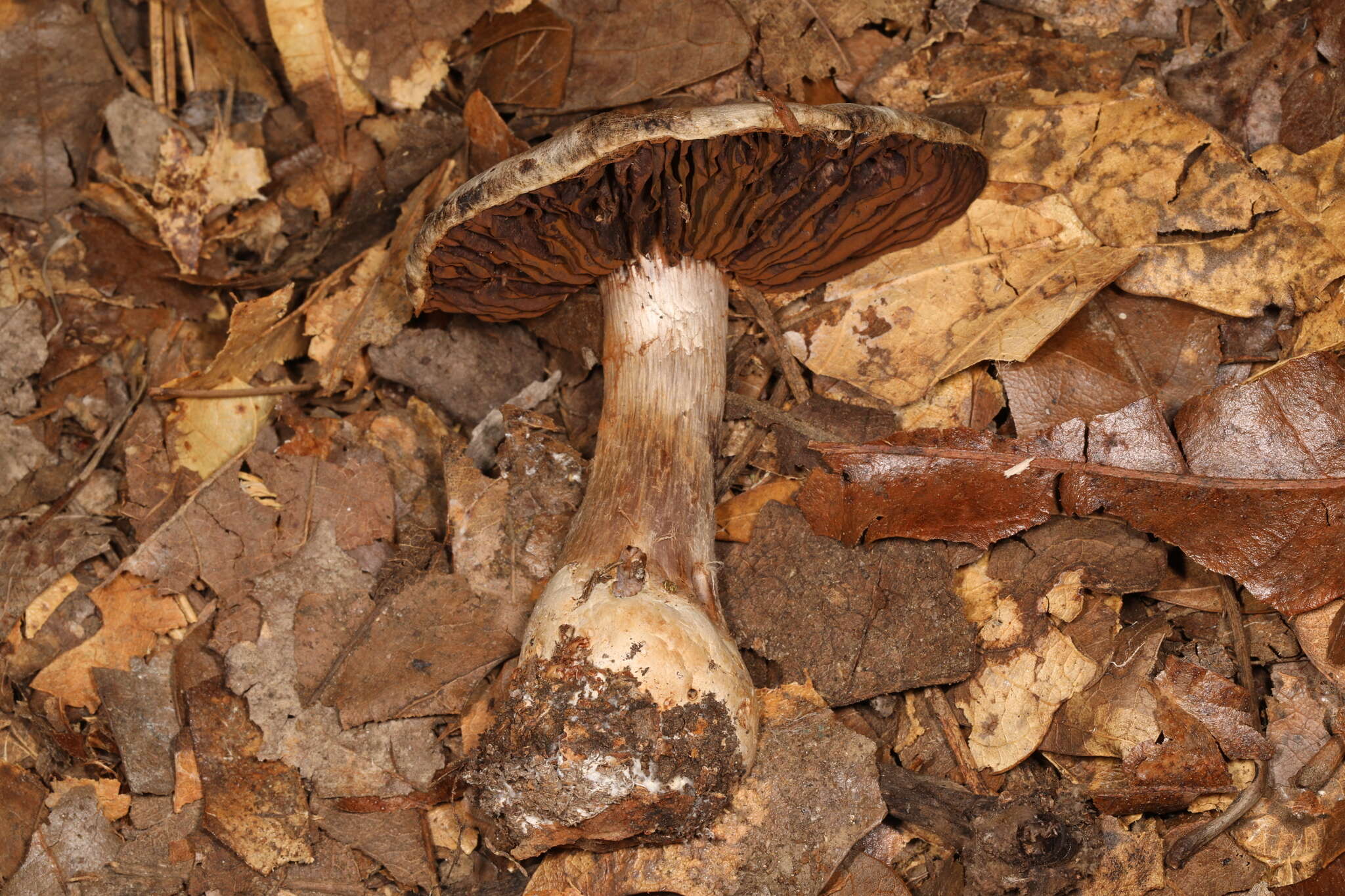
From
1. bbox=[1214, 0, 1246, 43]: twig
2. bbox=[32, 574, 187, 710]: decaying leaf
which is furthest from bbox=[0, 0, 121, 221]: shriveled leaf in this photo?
bbox=[1214, 0, 1246, 43]: twig

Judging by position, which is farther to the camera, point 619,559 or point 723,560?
point 723,560

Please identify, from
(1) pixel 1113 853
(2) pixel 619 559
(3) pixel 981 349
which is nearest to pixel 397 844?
(2) pixel 619 559

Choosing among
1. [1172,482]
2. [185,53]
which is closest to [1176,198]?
[1172,482]

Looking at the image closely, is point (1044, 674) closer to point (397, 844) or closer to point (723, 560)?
point (723, 560)

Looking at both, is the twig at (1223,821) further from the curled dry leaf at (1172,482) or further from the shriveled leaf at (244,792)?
the shriveled leaf at (244,792)

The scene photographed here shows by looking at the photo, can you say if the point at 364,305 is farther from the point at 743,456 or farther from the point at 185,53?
the point at 743,456

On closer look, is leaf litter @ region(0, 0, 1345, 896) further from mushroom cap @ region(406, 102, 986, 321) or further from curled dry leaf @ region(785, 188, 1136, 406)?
mushroom cap @ region(406, 102, 986, 321)
